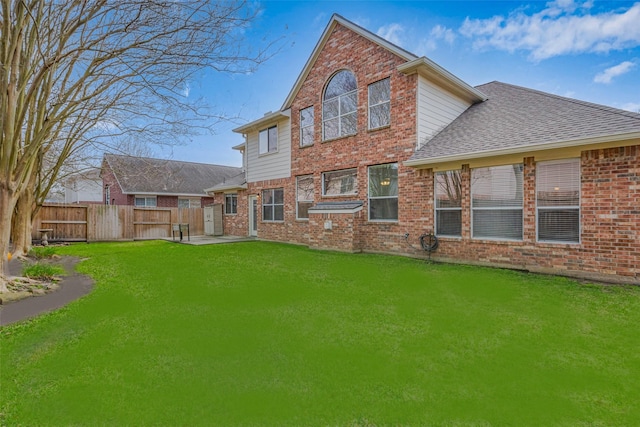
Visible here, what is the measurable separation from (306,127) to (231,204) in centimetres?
723

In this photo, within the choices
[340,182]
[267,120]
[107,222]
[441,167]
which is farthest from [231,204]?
[441,167]

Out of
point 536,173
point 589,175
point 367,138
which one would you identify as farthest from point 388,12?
point 589,175

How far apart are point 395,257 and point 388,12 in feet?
28.6

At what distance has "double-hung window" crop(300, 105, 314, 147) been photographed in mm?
13031

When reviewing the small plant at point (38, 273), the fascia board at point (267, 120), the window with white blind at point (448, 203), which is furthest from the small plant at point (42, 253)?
the window with white blind at point (448, 203)

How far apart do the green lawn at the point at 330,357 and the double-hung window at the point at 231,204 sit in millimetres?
11696

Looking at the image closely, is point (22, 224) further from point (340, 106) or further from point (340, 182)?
point (340, 106)

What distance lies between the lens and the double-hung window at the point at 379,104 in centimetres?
1045

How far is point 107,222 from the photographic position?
1625cm

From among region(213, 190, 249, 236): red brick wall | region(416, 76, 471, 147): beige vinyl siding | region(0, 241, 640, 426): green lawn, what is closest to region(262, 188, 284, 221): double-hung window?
region(213, 190, 249, 236): red brick wall

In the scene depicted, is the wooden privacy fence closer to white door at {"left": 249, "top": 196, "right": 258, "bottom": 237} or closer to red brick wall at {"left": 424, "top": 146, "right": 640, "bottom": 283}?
white door at {"left": 249, "top": 196, "right": 258, "bottom": 237}

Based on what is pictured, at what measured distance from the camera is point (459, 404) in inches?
96.3

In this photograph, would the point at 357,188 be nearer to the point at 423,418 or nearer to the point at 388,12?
the point at 388,12

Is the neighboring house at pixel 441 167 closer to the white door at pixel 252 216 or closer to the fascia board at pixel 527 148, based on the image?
the fascia board at pixel 527 148
